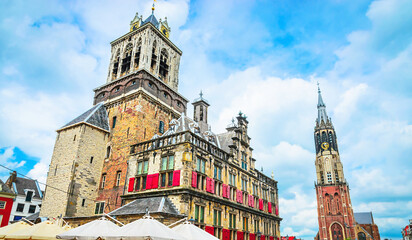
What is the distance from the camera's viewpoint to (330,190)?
8494cm

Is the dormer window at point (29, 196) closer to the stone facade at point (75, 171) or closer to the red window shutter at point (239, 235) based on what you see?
the stone facade at point (75, 171)

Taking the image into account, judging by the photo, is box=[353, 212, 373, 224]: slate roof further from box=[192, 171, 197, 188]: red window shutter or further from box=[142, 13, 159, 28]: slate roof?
box=[142, 13, 159, 28]: slate roof

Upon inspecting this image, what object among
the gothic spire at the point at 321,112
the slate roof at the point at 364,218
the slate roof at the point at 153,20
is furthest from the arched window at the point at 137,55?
the slate roof at the point at 364,218

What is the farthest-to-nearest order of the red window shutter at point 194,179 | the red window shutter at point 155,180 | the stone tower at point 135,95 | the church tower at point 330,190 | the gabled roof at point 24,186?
the church tower at point 330,190, the gabled roof at point 24,186, the stone tower at point 135,95, the red window shutter at point 155,180, the red window shutter at point 194,179

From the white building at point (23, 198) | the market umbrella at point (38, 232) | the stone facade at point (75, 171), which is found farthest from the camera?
the white building at point (23, 198)

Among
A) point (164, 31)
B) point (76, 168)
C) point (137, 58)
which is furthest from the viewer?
point (164, 31)

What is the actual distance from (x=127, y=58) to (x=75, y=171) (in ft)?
54.7

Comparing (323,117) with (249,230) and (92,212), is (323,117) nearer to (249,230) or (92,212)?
(249,230)

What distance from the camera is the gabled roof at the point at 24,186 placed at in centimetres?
3866

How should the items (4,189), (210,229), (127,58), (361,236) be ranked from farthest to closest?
(361,236), (127,58), (4,189), (210,229)

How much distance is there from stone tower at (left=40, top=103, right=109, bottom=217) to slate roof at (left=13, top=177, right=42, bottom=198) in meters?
15.9

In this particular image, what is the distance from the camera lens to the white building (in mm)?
37019

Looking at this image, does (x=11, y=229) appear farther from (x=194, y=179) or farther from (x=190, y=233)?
(x=194, y=179)

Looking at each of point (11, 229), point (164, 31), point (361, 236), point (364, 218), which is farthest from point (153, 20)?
point (364, 218)
